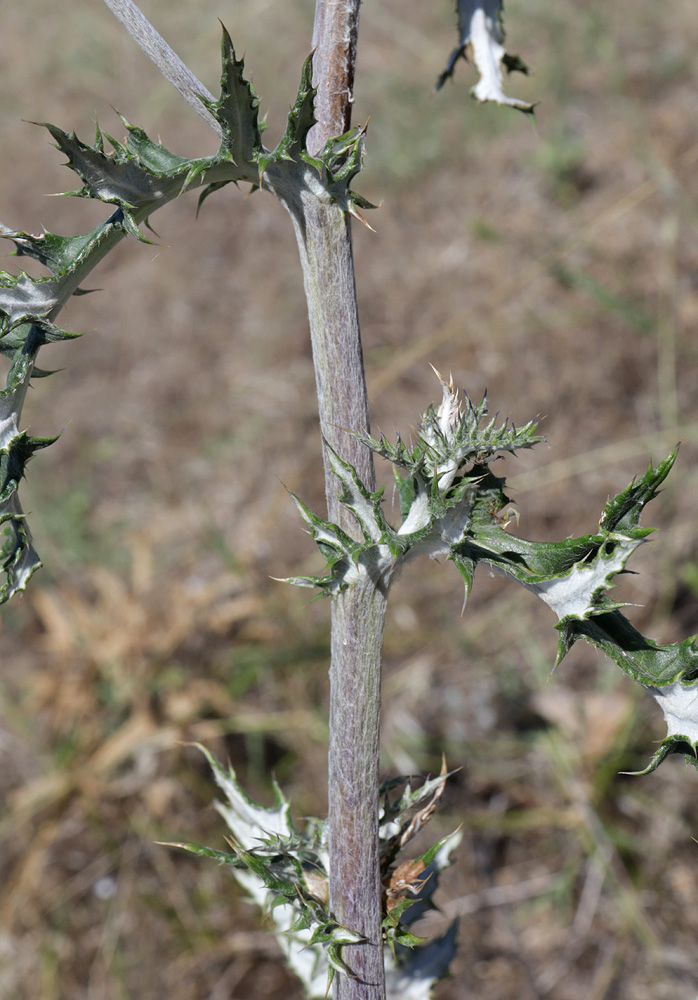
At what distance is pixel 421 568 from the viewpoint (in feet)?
15.0

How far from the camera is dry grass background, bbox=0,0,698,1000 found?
344 centimetres

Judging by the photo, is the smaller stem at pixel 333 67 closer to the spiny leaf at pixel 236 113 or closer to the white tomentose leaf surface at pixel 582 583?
the spiny leaf at pixel 236 113

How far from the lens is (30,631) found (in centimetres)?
478

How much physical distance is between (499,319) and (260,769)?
131 inches

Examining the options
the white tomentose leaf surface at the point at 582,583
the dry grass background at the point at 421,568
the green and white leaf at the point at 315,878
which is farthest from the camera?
the dry grass background at the point at 421,568

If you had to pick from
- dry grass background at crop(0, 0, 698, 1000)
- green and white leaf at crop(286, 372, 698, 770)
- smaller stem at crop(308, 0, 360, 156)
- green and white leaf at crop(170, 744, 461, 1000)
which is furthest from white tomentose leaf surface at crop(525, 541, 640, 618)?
dry grass background at crop(0, 0, 698, 1000)

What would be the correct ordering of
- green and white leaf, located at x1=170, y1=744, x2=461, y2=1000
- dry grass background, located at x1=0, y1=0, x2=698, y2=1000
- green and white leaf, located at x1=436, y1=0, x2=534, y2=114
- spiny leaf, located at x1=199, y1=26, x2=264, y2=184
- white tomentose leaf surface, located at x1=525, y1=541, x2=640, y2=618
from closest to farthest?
spiny leaf, located at x1=199, y1=26, x2=264, y2=184, white tomentose leaf surface, located at x1=525, y1=541, x2=640, y2=618, green and white leaf, located at x1=170, y1=744, x2=461, y2=1000, green and white leaf, located at x1=436, y1=0, x2=534, y2=114, dry grass background, located at x1=0, y1=0, x2=698, y2=1000

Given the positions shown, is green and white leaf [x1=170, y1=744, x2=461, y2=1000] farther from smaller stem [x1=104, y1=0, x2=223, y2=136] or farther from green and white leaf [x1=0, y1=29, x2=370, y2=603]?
smaller stem [x1=104, y1=0, x2=223, y2=136]

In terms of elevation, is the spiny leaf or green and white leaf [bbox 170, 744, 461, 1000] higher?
the spiny leaf

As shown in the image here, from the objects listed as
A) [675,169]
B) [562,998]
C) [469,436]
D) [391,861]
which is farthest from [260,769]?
[675,169]

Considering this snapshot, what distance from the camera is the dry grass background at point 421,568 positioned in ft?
11.3

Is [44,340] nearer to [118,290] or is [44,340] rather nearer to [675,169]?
[675,169]

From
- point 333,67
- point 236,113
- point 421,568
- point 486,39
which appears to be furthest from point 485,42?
point 421,568

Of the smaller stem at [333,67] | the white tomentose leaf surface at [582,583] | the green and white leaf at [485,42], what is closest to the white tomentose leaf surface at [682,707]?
the white tomentose leaf surface at [582,583]
